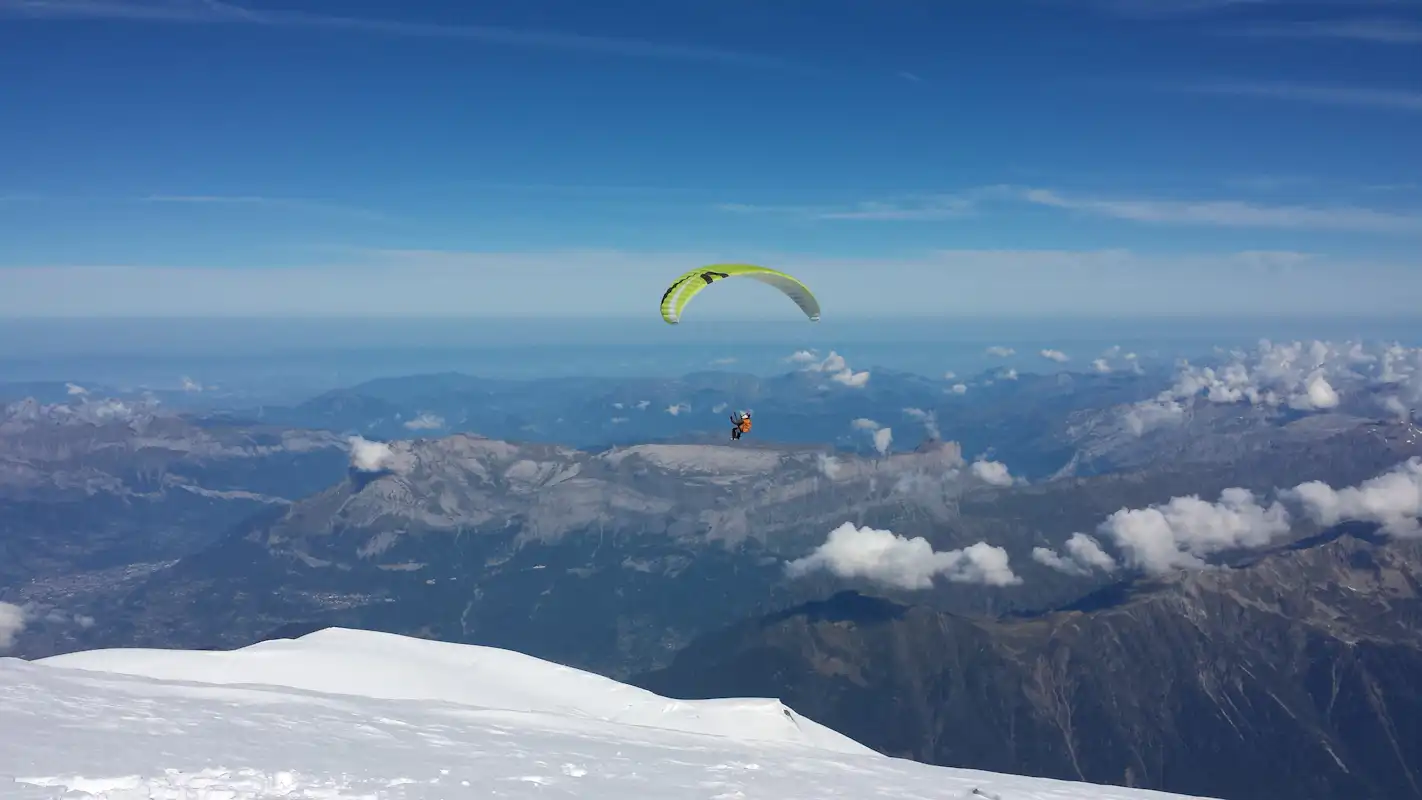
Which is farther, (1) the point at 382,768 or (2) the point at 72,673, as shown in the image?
(2) the point at 72,673

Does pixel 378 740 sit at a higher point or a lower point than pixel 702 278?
lower

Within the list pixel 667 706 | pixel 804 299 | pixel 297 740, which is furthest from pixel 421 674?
pixel 804 299

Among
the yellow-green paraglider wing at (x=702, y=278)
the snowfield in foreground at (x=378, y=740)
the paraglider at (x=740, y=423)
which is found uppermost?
the yellow-green paraglider wing at (x=702, y=278)

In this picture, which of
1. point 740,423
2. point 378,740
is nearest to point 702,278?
point 740,423

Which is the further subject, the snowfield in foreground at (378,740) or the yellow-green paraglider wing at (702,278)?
the yellow-green paraglider wing at (702,278)

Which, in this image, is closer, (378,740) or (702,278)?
(378,740)

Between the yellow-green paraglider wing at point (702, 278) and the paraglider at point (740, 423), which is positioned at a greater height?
the yellow-green paraglider wing at point (702, 278)

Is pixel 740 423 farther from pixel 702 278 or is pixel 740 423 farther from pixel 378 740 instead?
pixel 378 740

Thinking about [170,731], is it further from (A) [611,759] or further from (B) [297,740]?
(A) [611,759]
